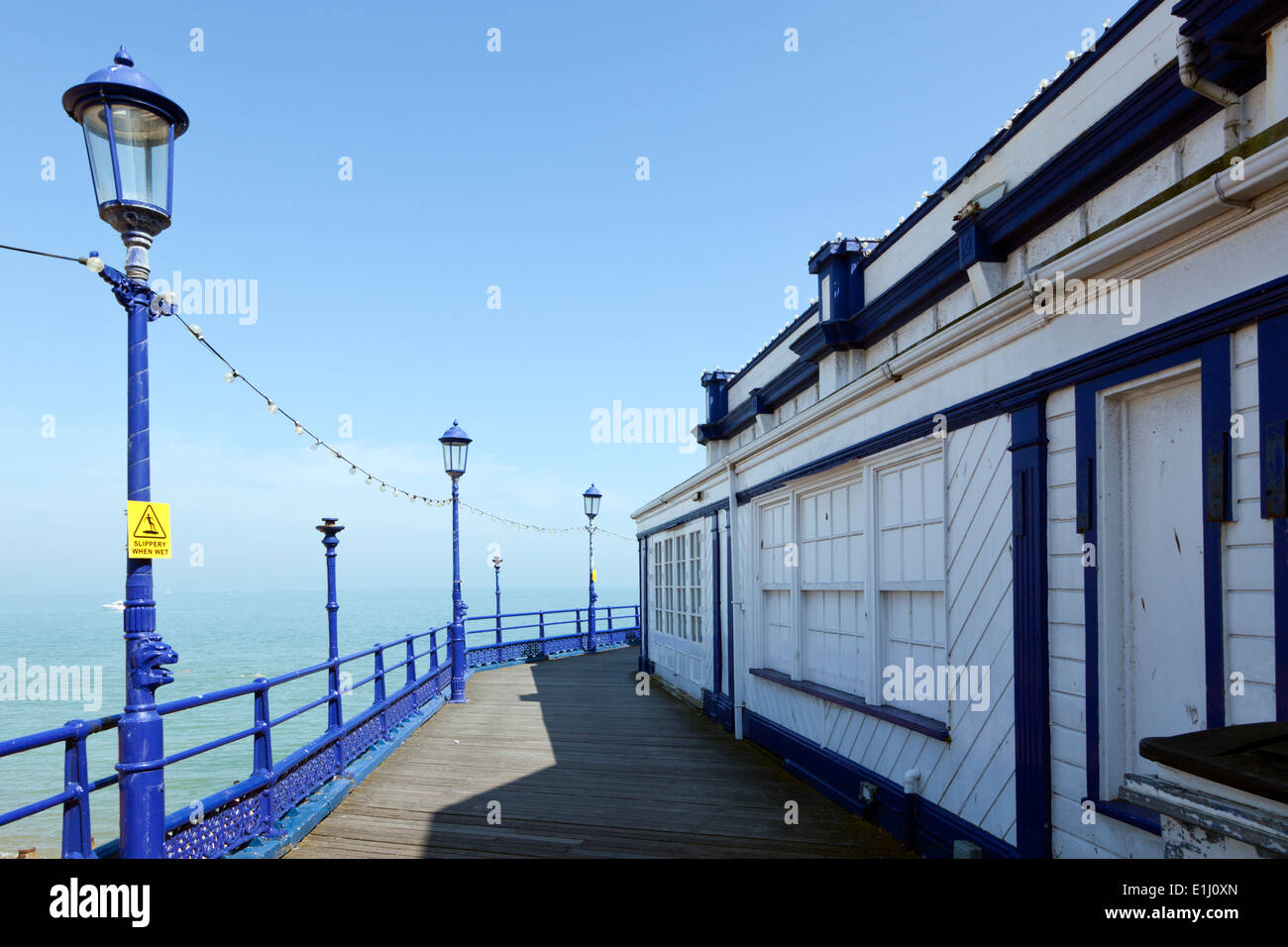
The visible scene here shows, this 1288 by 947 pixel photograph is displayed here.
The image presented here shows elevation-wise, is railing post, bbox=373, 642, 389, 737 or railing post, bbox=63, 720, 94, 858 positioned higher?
railing post, bbox=63, 720, 94, 858

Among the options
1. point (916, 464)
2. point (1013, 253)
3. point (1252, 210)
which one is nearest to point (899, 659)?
point (916, 464)

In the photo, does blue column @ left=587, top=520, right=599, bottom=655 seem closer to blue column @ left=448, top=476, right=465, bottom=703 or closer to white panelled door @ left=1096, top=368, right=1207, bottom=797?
blue column @ left=448, top=476, right=465, bottom=703

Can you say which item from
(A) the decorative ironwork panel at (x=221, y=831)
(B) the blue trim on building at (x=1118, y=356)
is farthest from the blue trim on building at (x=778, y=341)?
(A) the decorative ironwork panel at (x=221, y=831)

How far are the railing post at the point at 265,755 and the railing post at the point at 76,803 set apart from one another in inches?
71.4

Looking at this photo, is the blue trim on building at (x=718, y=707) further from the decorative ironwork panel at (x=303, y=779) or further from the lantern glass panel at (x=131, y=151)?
the lantern glass panel at (x=131, y=151)

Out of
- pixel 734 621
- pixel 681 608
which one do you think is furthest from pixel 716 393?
pixel 734 621

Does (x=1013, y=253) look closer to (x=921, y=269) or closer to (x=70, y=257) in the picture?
(x=921, y=269)

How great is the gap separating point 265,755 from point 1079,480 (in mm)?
5600

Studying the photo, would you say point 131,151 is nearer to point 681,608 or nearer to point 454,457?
point 454,457

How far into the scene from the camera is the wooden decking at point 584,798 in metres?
5.92

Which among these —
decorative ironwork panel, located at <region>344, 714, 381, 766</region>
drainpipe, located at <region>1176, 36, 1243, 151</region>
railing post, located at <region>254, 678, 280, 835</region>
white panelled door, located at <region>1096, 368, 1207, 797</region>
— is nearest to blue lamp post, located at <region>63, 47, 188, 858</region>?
railing post, located at <region>254, 678, 280, 835</region>

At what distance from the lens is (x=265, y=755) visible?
5945 millimetres

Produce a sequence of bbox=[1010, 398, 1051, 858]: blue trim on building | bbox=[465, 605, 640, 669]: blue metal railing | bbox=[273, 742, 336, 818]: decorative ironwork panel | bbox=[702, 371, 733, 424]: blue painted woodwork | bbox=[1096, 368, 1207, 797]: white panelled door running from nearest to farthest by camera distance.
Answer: bbox=[1096, 368, 1207, 797]: white panelled door < bbox=[1010, 398, 1051, 858]: blue trim on building < bbox=[273, 742, 336, 818]: decorative ironwork panel < bbox=[702, 371, 733, 424]: blue painted woodwork < bbox=[465, 605, 640, 669]: blue metal railing

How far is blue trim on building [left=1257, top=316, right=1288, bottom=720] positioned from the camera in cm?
286
